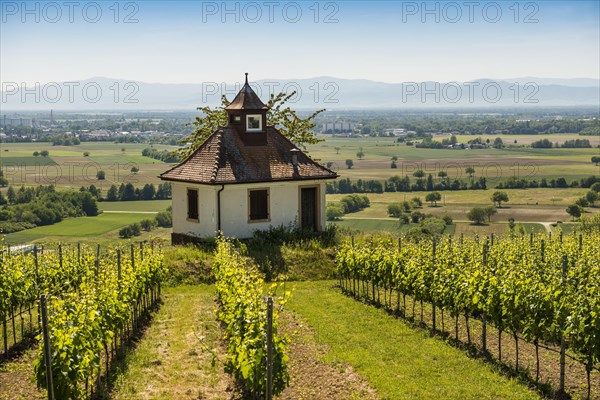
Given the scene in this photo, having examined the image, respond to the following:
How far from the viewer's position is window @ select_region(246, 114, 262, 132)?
2908 cm

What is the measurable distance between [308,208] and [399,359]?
1510 centimetres

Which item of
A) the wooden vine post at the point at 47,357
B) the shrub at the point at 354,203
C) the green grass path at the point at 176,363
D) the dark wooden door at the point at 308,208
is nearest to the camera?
the wooden vine post at the point at 47,357

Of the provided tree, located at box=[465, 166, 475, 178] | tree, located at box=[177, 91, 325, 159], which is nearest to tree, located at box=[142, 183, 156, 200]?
tree, located at box=[177, 91, 325, 159]

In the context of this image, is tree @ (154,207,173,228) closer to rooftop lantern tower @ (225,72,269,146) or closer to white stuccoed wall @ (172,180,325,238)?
rooftop lantern tower @ (225,72,269,146)

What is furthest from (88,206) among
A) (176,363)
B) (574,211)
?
(176,363)

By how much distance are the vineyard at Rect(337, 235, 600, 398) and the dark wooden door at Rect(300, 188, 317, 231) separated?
698cm

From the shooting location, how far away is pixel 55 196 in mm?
84500

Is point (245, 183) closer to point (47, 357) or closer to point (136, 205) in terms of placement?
point (47, 357)

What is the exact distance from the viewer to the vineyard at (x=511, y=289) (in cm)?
1213

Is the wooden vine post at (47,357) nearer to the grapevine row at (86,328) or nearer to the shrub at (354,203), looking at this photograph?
the grapevine row at (86,328)

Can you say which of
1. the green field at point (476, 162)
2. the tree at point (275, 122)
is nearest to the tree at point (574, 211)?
the green field at point (476, 162)

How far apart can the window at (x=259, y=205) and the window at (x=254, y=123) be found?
3.34 m

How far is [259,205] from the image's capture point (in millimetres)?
27375

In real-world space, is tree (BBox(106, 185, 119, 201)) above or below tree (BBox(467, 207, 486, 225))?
above
